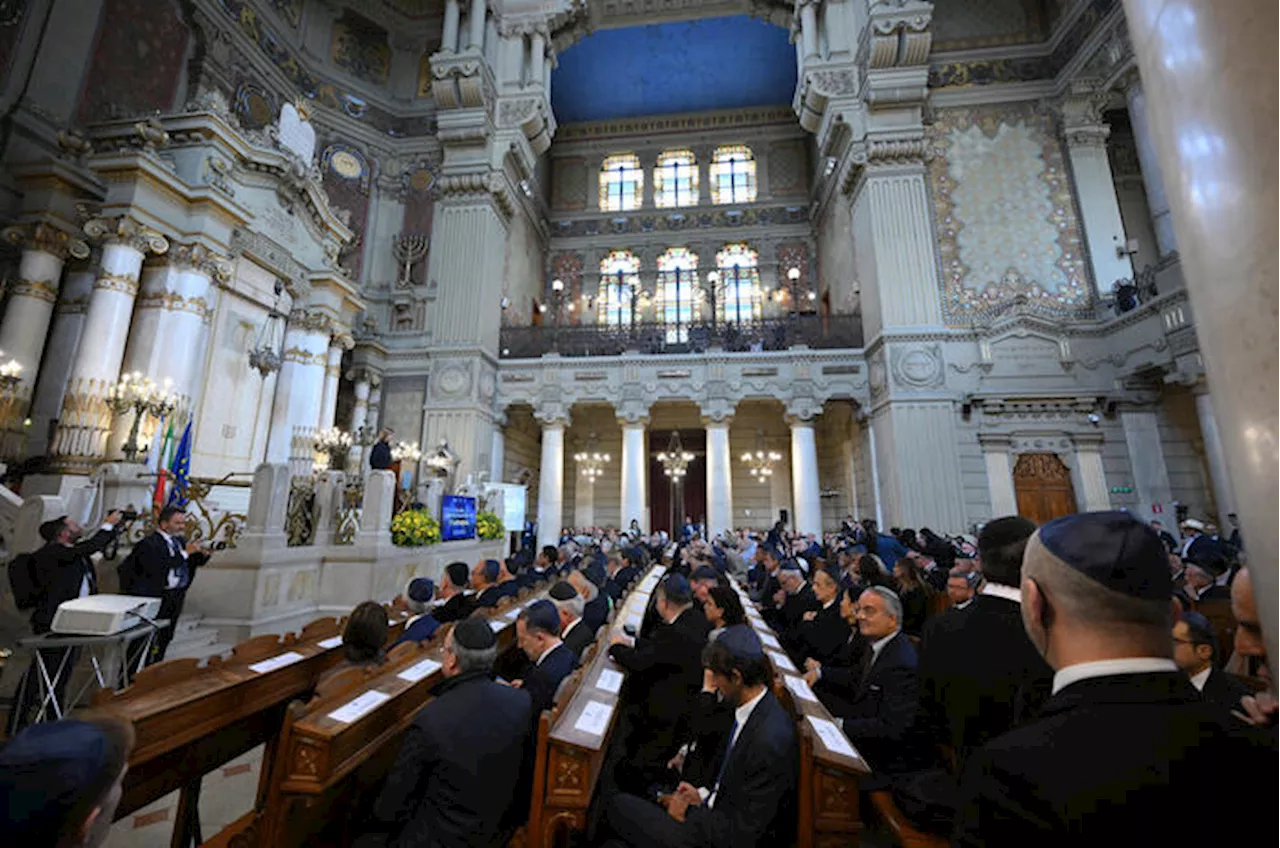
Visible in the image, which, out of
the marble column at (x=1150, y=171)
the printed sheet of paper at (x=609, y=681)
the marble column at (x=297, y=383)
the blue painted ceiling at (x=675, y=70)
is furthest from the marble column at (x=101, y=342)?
the marble column at (x=1150, y=171)

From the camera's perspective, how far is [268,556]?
19.4ft

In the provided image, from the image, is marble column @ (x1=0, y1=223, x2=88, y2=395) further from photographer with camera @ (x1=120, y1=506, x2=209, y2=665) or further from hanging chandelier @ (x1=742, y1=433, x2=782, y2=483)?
hanging chandelier @ (x1=742, y1=433, x2=782, y2=483)

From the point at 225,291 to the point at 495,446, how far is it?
281 inches

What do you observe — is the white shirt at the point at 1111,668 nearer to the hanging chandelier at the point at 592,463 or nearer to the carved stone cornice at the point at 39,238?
the carved stone cornice at the point at 39,238

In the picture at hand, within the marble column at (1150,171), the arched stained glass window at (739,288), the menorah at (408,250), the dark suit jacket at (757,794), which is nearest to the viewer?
the dark suit jacket at (757,794)

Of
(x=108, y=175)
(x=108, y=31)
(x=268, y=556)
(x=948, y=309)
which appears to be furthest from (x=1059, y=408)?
(x=108, y=31)

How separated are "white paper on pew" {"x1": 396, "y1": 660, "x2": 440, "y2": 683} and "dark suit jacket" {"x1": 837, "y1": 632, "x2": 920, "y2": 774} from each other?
7.28 ft

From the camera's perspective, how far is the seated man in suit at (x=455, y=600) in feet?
13.8

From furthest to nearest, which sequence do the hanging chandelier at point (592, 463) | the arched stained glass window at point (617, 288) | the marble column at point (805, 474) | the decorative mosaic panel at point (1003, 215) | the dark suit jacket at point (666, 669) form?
the arched stained glass window at point (617, 288) → the hanging chandelier at point (592, 463) → the marble column at point (805, 474) → the decorative mosaic panel at point (1003, 215) → the dark suit jacket at point (666, 669)

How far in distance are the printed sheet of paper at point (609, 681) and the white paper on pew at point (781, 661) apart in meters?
1.09

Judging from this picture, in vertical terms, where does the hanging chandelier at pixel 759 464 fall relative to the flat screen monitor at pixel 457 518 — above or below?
above

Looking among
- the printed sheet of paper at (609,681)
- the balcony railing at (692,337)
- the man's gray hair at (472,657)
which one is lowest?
the printed sheet of paper at (609,681)

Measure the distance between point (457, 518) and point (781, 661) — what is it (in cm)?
782

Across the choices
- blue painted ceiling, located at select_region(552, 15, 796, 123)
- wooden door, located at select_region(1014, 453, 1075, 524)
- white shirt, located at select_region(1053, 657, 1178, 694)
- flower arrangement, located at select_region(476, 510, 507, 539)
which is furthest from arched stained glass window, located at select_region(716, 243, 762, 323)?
white shirt, located at select_region(1053, 657, 1178, 694)
